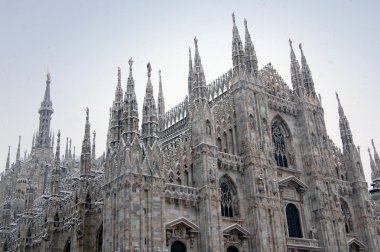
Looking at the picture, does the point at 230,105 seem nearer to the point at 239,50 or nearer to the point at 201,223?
the point at 239,50

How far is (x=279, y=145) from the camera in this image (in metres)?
43.9

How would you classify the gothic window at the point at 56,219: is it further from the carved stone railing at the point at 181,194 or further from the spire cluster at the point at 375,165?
the spire cluster at the point at 375,165

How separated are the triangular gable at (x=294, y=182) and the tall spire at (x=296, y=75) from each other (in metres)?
9.83

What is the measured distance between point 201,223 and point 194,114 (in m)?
9.15

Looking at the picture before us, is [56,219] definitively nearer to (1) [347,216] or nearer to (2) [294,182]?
(2) [294,182]

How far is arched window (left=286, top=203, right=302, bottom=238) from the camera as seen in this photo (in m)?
40.4

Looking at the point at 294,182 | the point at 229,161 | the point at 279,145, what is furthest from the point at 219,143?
the point at 294,182

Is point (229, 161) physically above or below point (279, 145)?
below

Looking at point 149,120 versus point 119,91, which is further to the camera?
point 119,91

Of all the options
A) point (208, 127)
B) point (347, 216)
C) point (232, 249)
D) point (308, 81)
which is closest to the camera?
point (232, 249)

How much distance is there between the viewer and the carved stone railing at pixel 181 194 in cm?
3267

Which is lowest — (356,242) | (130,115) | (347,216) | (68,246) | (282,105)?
(356,242)

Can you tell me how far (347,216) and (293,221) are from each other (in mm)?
7916

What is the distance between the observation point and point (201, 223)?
3341cm
